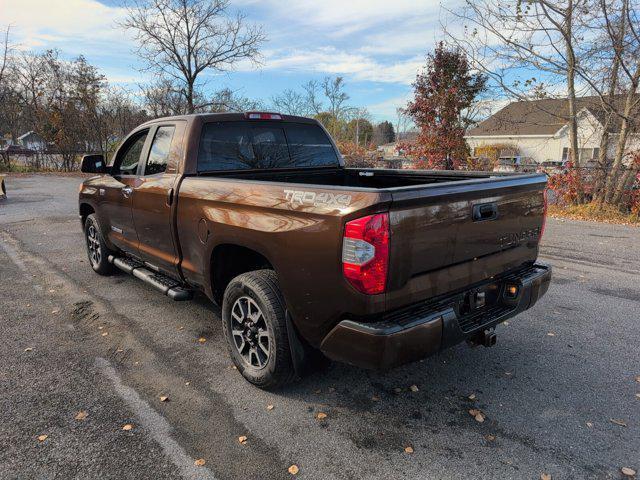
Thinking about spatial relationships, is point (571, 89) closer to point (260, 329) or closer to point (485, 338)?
point (485, 338)

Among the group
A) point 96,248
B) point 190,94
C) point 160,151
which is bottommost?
point 96,248

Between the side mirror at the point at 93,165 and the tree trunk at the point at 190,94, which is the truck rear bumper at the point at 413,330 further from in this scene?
the tree trunk at the point at 190,94

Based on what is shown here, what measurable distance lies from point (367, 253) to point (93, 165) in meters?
3.92

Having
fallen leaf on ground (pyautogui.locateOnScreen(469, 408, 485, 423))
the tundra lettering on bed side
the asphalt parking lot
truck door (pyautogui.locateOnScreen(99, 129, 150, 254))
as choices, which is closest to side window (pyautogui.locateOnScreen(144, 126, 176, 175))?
truck door (pyautogui.locateOnScreen(99, 129, 150, 254))

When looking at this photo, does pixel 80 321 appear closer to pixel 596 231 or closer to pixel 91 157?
pixel 91 157

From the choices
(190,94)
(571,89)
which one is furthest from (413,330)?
(190,94)

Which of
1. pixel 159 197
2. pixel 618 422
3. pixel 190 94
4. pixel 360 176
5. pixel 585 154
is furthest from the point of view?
pixel 585 154

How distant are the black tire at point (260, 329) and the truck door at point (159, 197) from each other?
99 cm

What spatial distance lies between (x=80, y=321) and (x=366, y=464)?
3.45 meters

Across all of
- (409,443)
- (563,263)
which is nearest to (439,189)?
(409,443)

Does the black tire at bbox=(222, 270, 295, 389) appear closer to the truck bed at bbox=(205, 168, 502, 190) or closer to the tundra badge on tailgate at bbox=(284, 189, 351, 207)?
the tundra badge on tailgate at bbox=(284, 189, 351, 207)

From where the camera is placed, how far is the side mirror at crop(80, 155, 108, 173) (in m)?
4.84

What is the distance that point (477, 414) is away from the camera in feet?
9.59

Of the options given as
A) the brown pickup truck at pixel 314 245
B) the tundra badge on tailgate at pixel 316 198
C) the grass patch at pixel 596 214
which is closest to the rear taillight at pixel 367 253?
the brown pickup truck at pixel 314 245
